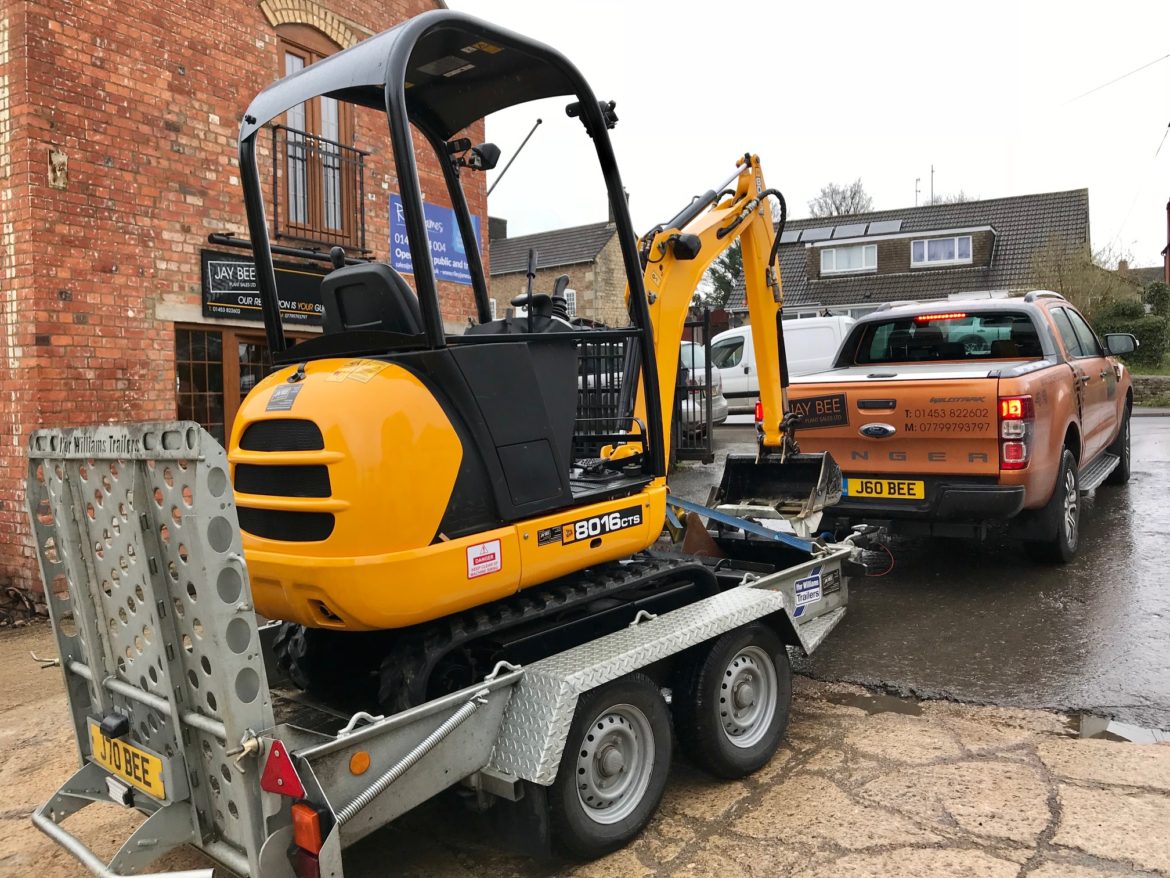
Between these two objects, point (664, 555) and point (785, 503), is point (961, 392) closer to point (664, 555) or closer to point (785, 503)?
point (785, 503)

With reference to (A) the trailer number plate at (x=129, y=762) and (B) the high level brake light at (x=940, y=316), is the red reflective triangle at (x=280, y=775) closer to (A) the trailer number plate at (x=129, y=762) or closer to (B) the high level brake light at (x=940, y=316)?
(A) the trailer number plate at (x=129, y=762)

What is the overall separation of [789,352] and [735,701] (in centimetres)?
1459

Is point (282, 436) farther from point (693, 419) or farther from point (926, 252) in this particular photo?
point (926, 252)

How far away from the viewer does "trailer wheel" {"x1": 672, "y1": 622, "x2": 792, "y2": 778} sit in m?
3.76

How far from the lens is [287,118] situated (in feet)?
29.1

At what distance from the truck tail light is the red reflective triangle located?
5.05 meters

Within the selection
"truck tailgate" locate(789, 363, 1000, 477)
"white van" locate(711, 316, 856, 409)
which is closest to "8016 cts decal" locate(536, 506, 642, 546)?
"truck tailgate" locate(789, 363, 1000, 477)

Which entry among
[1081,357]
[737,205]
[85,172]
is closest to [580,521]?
[737,205]

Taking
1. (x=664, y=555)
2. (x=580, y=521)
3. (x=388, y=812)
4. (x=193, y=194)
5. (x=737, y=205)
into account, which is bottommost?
(x=388, y=812)

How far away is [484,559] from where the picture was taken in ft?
10.6

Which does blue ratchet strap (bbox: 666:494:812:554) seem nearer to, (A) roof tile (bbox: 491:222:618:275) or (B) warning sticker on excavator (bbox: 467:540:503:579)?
(B) warning sticker on excavator (bbox: 467:540:503:579)

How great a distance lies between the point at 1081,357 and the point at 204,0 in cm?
840

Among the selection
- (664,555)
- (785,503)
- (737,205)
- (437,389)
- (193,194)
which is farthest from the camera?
(193,194)

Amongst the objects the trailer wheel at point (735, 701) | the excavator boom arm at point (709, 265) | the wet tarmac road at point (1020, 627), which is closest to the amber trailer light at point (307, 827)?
the trailer wheel at point (735, 701)
